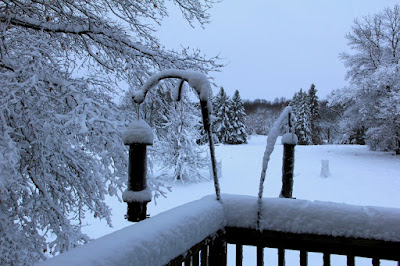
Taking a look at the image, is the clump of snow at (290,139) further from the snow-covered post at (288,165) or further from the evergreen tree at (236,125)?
the evergreen tree at (236,125)

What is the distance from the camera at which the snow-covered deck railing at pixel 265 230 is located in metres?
1.42

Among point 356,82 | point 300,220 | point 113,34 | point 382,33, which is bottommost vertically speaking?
point 300,220

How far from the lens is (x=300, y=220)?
1930mm

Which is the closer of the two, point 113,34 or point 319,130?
point 113,34

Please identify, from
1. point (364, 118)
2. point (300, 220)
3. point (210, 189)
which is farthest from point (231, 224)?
point (364, 118)

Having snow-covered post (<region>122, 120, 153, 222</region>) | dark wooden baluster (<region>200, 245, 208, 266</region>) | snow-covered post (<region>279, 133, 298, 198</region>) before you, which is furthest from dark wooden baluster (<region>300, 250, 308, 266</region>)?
snow-covered post (<region>122, 120, 153, 222</region>)

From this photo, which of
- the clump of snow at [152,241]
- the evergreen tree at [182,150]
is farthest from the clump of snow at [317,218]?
the evergreen tree at [182,150]

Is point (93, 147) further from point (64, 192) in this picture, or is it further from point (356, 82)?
point (356, 82)

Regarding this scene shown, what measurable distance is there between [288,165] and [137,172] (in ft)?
4.81

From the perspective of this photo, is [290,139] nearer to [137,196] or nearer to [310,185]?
[137,196]

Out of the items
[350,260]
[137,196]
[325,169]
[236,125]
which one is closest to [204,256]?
[137,196]

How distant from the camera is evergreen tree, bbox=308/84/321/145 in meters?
44.5

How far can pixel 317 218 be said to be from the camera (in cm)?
190

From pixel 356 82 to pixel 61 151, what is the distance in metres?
21.3
